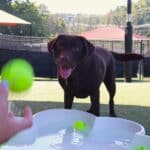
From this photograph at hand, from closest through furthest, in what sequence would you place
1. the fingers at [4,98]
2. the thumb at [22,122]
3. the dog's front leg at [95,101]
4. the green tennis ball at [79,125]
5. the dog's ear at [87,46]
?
the fingers at [4,98] → the thumb at [22,122] → the green tennis ball at [79,125] → the dog's ear at [87,46] → the dog's front leg at [95,101]

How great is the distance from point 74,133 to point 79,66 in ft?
4.12

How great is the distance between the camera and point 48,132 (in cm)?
473

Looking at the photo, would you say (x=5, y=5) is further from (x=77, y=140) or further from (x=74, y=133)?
(x=77, y=140)

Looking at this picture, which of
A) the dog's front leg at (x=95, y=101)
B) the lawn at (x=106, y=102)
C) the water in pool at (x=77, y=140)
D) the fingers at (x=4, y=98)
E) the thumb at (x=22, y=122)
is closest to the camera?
the fingers at (x=4, y=98)

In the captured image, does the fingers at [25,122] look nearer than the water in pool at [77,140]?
Yes

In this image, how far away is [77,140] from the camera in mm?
4387

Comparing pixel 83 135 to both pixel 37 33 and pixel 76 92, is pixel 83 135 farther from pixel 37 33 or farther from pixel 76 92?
pixel 37 33

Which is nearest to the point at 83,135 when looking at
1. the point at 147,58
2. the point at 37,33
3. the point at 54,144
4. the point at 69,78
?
the point at 54,144

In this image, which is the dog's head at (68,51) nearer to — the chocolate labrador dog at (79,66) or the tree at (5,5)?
the chocolate labrador dog at (79,66)

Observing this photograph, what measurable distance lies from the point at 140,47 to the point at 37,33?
25.5 m

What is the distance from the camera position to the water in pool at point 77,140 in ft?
13.6

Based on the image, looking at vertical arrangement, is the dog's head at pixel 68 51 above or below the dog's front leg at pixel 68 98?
above

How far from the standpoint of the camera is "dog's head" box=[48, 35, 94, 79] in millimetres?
5188

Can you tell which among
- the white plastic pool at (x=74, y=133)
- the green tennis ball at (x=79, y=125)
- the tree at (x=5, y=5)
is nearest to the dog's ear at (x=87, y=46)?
the white plastic pool at (x=74, y=133)
